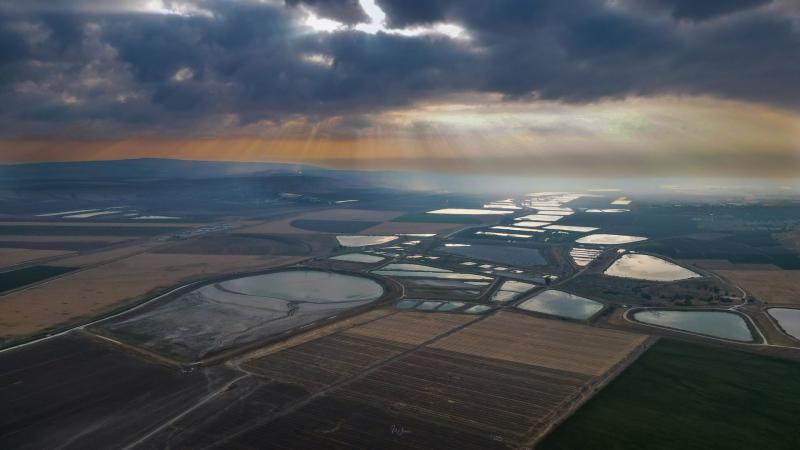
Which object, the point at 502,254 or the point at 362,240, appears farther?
the point at 362,240

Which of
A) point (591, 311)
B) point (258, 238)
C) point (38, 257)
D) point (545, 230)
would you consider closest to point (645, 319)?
point (591, 311)

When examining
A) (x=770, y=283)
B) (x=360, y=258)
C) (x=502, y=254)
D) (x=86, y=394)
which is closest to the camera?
(x=86, y=394)

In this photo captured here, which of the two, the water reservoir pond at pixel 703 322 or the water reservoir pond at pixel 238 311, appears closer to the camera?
the water reservoir pond at pixel 238 311

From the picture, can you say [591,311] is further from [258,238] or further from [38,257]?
[38,257]

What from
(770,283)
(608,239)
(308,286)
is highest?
(608,239)

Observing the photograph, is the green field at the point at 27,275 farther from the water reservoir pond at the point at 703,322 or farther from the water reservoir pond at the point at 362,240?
the water reservoir pond at the point at 703,322

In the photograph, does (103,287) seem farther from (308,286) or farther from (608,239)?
(608,239)

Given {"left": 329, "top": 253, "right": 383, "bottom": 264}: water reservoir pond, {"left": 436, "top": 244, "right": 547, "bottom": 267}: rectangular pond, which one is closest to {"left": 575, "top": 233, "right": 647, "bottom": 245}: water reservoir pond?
{"left": 436, "top": 244, "right": 547, "bottom": 267}: rectangular pond

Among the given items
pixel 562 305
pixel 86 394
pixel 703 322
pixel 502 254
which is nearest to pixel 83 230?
pixel 502 254

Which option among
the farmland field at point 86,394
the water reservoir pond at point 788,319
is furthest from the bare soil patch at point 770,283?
the farmland field at point 86,394
